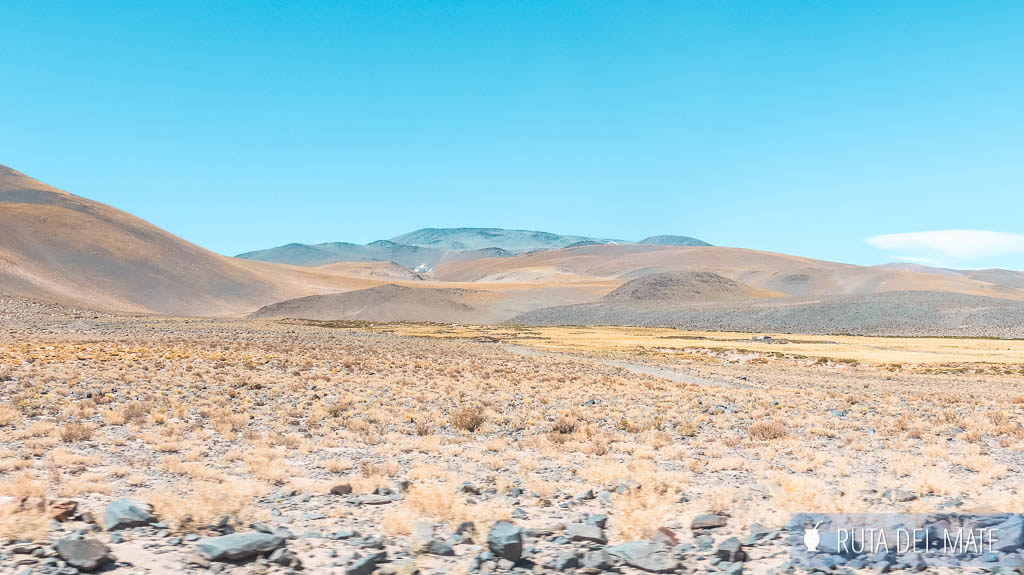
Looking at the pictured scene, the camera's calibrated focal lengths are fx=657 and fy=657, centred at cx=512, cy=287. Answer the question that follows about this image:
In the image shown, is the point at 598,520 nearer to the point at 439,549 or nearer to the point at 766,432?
the point at 439,549

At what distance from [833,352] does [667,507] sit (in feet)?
197

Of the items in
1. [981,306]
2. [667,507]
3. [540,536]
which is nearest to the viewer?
[540,536]

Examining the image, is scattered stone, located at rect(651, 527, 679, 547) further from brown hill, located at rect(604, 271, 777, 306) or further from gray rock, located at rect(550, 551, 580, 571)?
brown hill, located at rect(604, 271, 777, 306)

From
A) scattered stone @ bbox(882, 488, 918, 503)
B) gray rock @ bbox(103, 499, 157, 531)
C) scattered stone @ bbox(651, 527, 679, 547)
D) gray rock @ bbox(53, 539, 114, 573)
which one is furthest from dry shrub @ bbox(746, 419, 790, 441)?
gray rock @ bbox(53, 539, 114, 573)

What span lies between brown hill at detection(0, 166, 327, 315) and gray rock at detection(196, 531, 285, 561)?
14698 centimetres

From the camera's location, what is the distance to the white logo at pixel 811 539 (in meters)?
7.47

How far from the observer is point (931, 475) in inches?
428

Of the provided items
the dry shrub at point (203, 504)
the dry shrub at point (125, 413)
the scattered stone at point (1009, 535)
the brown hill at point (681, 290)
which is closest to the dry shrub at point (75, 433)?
the dry shrub at point (125, 413)

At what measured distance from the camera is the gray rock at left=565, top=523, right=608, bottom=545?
772 cm

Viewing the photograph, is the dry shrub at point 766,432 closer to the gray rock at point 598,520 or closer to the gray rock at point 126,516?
the gray rock at point 598,520

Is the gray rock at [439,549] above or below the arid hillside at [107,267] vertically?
below

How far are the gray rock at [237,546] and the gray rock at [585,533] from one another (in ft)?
10.8

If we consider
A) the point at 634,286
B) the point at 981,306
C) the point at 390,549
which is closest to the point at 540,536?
the point at 390,549

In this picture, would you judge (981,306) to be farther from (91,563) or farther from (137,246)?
(137,246)
